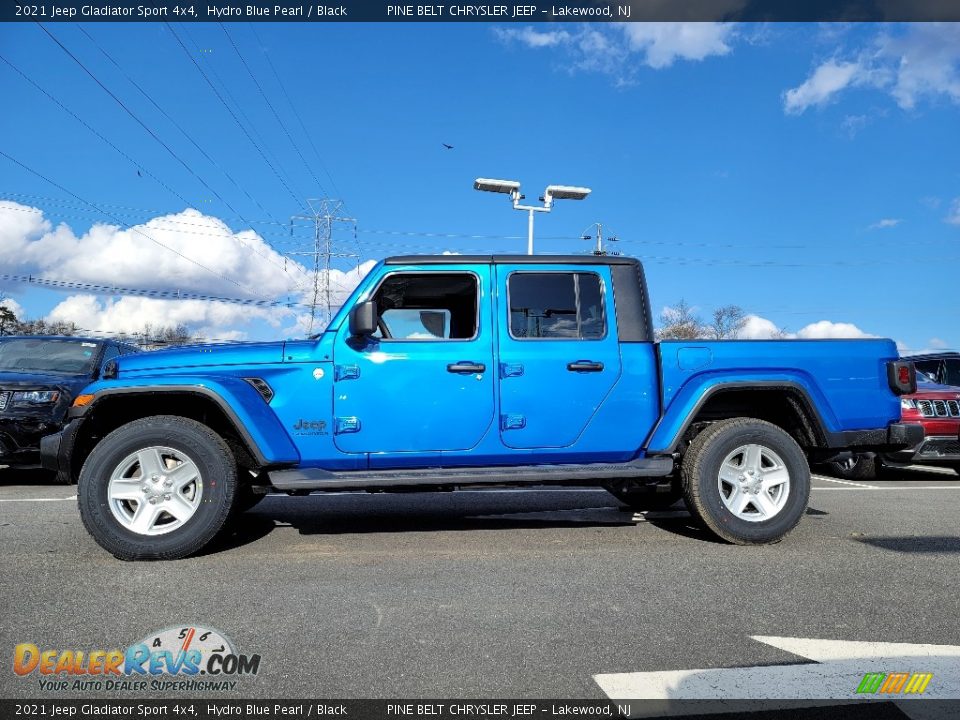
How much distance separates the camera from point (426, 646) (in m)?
2.72

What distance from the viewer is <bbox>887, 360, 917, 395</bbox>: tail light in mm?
4516

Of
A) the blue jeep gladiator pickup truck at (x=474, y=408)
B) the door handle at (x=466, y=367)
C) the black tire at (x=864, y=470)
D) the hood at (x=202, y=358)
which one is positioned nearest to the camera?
the blue jeep gladiator pickup truck at (x=474, y=408)

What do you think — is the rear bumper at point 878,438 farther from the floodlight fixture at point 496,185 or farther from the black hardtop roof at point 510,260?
the floodlight fixture at point 496,185

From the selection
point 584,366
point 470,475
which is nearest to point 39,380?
point 470,475

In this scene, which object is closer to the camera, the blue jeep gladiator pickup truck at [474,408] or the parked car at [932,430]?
the blue jeep gladiator pickup truck at [474,408]

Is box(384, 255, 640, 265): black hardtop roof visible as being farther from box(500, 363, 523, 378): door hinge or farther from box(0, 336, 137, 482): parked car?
box(0, 336, 137, 482): parked car

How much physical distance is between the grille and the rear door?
6228mm

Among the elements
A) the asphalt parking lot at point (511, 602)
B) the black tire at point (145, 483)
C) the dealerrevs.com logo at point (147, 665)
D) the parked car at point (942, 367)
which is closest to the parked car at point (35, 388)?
the asphalt parking lot at point (511, 602)

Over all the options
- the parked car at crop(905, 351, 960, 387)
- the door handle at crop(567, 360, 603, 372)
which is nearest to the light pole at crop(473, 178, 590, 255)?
the parked car at crop(905, 351, 960, 387)

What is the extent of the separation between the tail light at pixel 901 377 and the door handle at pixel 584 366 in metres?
2.12

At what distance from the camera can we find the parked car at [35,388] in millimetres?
7250

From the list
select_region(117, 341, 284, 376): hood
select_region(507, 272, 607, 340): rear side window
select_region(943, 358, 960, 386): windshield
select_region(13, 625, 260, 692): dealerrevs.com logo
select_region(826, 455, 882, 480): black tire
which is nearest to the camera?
select_region(13, 625, 260, 692): dealerrevs.com logo

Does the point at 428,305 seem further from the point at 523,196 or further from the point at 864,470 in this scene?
the point at 523,196

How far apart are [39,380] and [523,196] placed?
12707 millimetres
